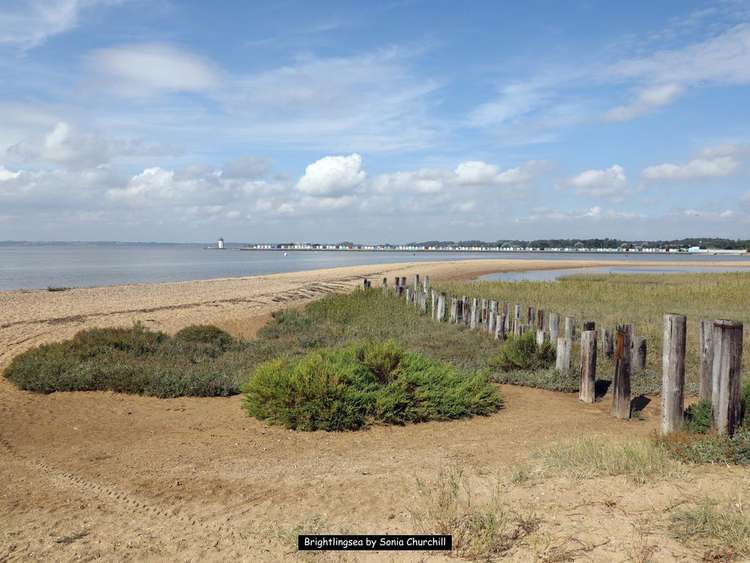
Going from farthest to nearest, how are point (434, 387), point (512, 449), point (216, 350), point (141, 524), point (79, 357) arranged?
point (216, 350) → point (79, 357) → point (434, 387) → point (512, 449) → point (141, 524)

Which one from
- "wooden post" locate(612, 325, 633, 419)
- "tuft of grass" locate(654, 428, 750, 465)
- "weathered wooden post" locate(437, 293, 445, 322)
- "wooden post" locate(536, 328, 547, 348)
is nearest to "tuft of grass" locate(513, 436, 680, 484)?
"tuft of grass" locate(654, 428, 750, 465)

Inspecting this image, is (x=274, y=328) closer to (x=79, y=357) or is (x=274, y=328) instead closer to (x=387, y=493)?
(x=79, y=357)

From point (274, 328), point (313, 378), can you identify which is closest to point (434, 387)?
point (313, 378)

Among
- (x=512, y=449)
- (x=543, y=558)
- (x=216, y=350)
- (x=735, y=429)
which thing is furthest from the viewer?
(x=216, y=350)

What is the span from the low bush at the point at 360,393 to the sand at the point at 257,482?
0.76 ft

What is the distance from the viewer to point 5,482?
584 cm

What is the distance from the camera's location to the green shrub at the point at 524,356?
1195cm

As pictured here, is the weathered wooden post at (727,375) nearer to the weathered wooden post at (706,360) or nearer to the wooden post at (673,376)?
the weathered wooden post at (706,360)

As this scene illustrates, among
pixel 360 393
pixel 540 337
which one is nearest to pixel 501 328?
pixel 540 337

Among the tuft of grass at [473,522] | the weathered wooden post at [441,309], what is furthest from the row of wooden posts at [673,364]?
the weathered wooden post at [441,309]

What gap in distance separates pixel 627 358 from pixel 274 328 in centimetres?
1065

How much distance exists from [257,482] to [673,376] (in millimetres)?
4730

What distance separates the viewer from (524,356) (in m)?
12.0

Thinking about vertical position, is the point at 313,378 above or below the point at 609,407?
above
